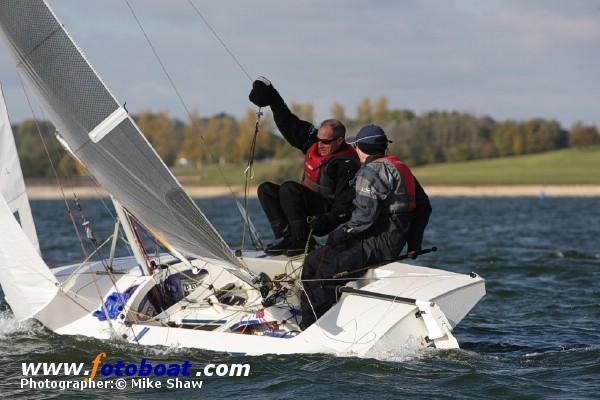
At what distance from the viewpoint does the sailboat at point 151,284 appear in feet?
19.9

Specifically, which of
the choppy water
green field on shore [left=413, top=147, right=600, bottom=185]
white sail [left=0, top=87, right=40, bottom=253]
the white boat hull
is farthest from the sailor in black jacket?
green field on shore [left=413, top=147, right=600, bottom=185]

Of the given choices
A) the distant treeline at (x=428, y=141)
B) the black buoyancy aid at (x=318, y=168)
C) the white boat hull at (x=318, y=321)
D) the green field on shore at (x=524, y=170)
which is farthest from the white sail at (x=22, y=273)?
the distant treeline at (x=428, y=141)

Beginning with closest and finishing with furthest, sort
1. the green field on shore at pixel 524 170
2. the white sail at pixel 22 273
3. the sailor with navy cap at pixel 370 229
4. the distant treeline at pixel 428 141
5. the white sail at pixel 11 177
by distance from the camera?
the sailor with navy cap at pixel 370 229
the white sail at pixel 22 273
the white sail at pixel 11 177
the green field on shore at pixel 524 170
the distant treeline at pixel 428 141

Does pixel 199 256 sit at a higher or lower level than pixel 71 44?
lower

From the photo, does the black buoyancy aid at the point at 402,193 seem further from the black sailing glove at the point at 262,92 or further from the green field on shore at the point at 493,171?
the green field on shore at the point at 493,171

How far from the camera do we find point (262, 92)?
7.09 meters

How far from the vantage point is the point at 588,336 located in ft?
24.7

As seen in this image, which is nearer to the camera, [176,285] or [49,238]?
[176,285]

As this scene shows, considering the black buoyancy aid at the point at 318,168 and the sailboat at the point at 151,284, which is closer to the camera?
the sailboat at the point at 151,284

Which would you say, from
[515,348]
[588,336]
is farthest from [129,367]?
[588,336]

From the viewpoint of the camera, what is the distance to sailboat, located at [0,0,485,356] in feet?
19.9

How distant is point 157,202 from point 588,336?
3.69m

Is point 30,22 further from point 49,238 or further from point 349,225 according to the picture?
point 49,238

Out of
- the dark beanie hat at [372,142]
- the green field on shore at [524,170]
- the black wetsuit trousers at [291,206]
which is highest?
the dark beanie hat at [372,142]
